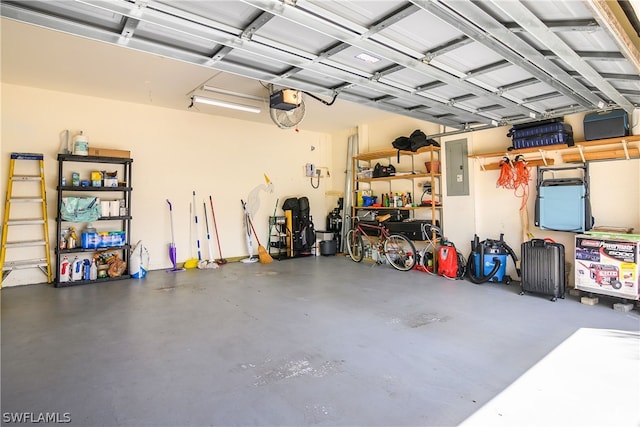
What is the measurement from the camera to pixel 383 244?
20.8 ft

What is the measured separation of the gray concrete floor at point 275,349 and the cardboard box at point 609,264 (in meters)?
0.25

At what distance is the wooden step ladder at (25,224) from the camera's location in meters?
4.84

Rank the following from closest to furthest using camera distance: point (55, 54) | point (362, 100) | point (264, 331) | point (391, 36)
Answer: point (391, 36) < point (264, 331) < point (362, 100) < point (55, 54)

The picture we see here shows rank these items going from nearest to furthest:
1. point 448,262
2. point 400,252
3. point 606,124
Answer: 1. point 606,124
2. point 448,262
3. point 400,252

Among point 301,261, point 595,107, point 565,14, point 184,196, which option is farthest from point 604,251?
point 184,196

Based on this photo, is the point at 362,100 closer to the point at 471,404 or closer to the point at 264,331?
the point at 264,331

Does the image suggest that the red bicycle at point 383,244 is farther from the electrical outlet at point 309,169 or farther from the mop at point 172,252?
the mop at point 172,252

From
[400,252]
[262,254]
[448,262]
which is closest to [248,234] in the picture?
[262,254]

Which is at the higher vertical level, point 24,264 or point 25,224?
point 25,224

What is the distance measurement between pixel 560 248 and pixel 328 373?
352 cm

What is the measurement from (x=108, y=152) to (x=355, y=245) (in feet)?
15.4

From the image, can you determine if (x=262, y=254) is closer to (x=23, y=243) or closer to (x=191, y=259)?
(x=191, y=259)

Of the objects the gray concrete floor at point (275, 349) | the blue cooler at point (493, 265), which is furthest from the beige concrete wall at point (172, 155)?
the blue cooler at point (493, 265)

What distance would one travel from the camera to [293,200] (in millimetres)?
7473
